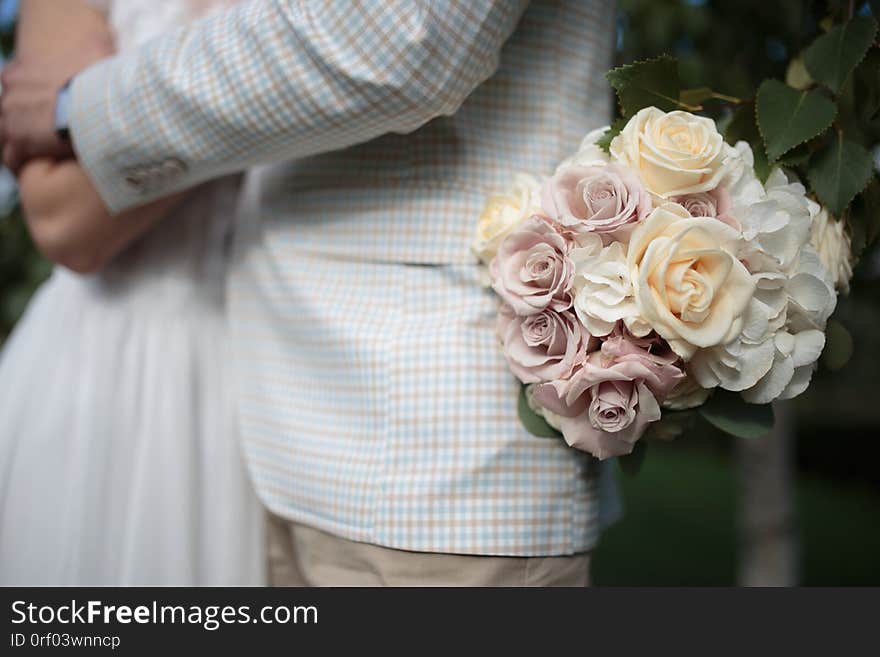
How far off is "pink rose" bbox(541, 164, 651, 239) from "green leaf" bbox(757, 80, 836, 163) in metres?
0.14

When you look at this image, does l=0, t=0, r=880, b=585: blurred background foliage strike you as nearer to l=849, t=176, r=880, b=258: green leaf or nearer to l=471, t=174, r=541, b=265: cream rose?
l=849, t=176, r=880, b=258: green leaf

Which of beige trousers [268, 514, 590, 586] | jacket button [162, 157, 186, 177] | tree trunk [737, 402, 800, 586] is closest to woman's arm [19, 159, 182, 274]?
jacket button [162, 157, 186, 177]

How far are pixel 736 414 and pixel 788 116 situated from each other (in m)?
0.27

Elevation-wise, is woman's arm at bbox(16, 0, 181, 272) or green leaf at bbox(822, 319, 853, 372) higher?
woman's arm at bbox(16, 0, 181, 272)

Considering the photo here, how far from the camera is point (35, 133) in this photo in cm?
93

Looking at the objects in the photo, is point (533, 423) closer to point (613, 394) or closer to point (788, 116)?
point (613, 394)

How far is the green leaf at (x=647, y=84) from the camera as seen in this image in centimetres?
72

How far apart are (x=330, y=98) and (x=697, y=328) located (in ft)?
1.30

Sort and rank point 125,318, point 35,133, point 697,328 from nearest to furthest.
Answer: point 697,328 < point 35,133 < point 125,318

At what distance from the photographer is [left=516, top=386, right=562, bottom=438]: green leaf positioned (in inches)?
30.0

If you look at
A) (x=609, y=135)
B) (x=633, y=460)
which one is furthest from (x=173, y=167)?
(x=633, y=460)

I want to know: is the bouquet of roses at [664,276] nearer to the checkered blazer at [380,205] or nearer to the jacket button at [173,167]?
the checkered blazer at [380,205]

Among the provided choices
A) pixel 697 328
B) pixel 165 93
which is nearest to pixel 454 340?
pixel 697 328

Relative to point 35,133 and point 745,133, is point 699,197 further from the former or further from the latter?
point 35,133
